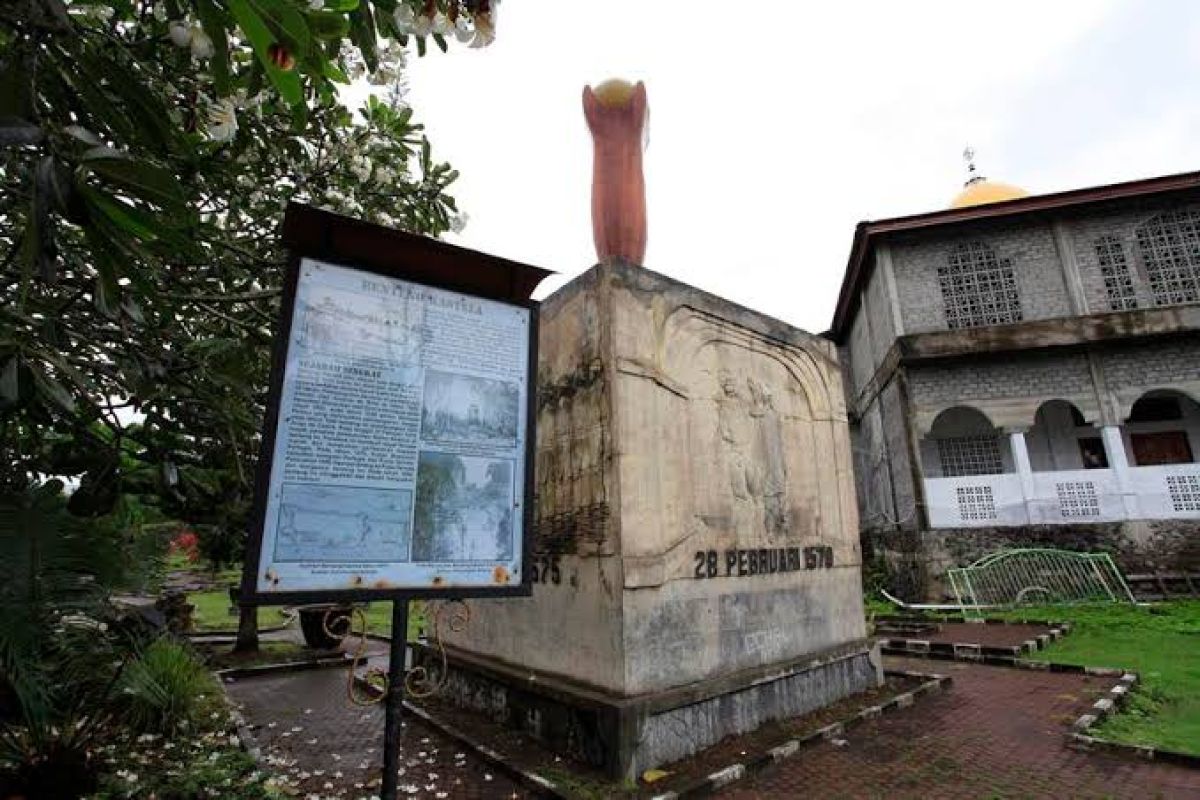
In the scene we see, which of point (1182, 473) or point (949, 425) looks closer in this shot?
point (1182, 473)

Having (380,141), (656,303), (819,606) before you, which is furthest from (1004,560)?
(380,141)

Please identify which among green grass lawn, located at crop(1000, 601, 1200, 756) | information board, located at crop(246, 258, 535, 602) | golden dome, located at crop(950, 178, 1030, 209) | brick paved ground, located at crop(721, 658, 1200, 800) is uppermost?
golden dome, located at crop(950, 178, 1030, 209)

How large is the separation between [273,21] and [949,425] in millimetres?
18873

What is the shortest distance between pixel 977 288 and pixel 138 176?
17.7 metres

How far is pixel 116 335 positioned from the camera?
3752 millimetres

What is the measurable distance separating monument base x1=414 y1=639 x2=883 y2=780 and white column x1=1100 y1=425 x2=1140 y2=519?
35.7 ft

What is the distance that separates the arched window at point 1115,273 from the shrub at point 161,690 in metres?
18.9

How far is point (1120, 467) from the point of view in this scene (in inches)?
540

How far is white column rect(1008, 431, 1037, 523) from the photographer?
13.8m

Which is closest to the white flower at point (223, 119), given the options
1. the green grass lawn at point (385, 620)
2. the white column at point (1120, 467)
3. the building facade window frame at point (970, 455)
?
the green grass lawn at point (385, 620)

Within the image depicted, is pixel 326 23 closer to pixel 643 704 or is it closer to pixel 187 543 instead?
pixel 643 704

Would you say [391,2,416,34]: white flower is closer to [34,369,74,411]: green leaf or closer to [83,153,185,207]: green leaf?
[83,153,185,207]: green leaf

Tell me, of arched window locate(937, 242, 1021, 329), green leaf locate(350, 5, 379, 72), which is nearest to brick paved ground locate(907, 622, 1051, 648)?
arched window locate(937, 242, 1021, 329)

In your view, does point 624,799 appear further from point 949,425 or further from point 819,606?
point 949,425
